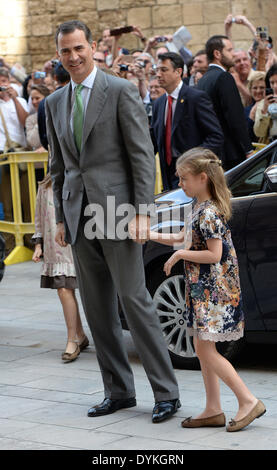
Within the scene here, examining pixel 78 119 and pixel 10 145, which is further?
pixel 10 145

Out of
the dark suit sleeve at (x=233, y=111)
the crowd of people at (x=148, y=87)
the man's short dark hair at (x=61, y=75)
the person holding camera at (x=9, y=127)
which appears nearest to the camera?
the man's short dark hair at (x=61, y=75)

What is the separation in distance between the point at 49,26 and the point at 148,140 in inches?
684

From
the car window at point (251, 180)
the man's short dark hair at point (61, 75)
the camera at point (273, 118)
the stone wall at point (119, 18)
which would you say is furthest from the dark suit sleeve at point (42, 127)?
the stone wall at point (119, 18)

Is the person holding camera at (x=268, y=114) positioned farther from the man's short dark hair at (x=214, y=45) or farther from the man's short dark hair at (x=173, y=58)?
the man's short dark hair at (x=173, y=58)

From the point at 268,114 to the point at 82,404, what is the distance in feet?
15.0

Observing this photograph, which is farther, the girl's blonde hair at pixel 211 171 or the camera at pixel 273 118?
the camera at pixel 273 118

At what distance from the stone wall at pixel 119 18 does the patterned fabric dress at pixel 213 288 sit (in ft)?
49.1

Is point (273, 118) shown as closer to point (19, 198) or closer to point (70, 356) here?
point (70, 356)

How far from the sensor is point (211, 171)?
5297 mm

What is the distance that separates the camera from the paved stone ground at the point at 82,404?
509 cm

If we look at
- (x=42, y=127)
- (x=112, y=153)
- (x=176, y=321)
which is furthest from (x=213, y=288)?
(x=42, y=127)

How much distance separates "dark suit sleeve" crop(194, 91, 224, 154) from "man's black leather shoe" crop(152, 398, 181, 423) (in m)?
3.43

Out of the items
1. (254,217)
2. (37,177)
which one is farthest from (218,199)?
(37,177)

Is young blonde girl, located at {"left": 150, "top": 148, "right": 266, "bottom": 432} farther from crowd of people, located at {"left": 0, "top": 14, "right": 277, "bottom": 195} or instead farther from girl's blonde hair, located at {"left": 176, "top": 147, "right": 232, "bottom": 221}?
crowd of people, located at {"left": 0, "top": 14, "right": 277, "bottom": 195}
